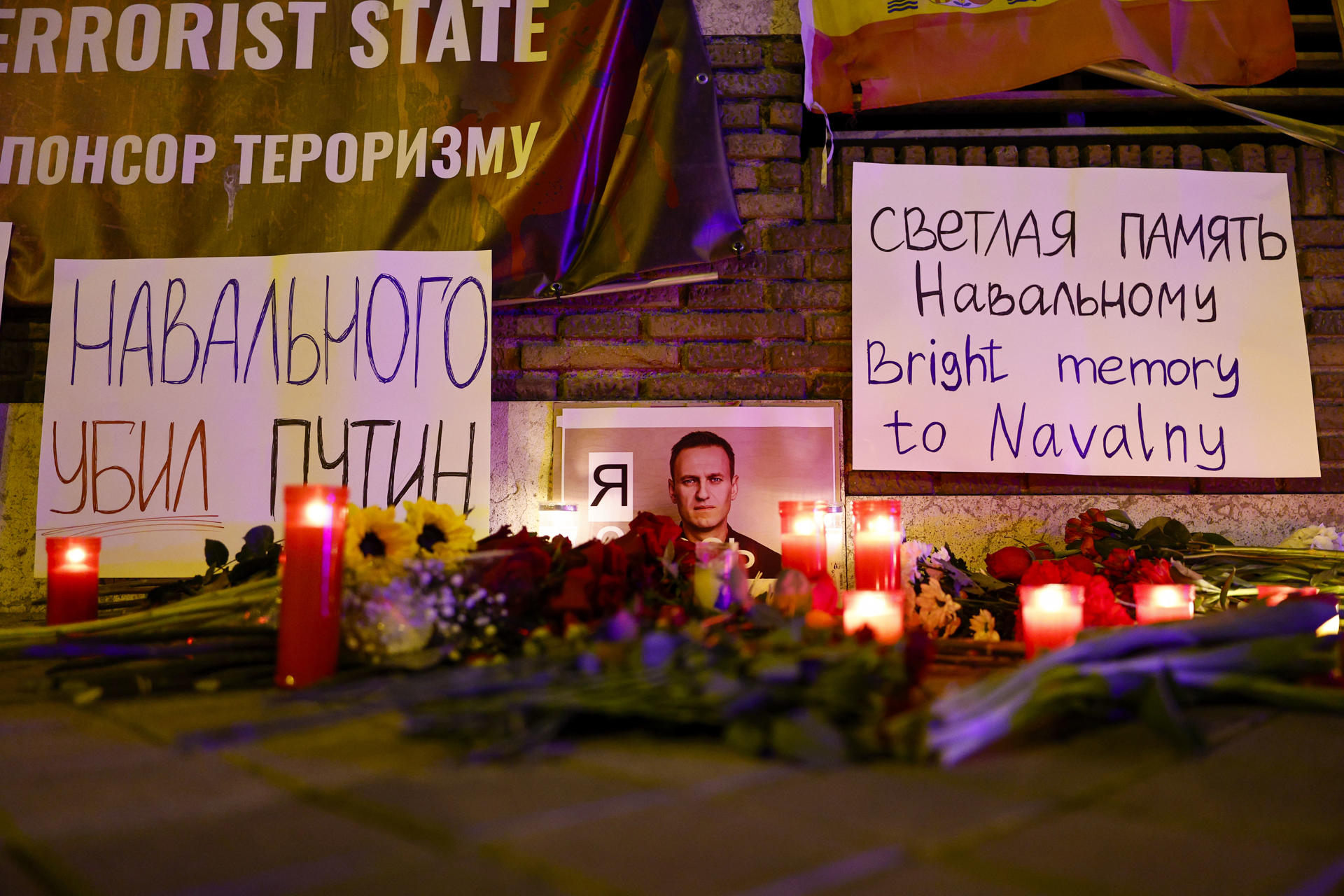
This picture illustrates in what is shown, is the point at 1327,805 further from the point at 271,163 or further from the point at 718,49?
the point at 271,163

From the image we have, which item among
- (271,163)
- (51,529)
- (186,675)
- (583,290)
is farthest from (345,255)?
(186,675)

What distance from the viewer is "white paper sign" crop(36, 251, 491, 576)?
195 centimetres

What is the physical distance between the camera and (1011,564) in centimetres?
170

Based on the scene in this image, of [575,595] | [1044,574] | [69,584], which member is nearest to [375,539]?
[575,595]

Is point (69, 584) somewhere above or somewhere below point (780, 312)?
below

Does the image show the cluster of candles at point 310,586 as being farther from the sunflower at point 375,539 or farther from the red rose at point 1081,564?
the red rose at point 1081,564

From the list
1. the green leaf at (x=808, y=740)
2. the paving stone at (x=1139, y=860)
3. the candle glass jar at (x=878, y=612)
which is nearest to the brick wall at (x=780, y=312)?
the candle glass jar at (x=878, y=612)

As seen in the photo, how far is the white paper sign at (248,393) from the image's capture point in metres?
1.95

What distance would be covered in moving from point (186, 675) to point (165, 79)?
1.73 m

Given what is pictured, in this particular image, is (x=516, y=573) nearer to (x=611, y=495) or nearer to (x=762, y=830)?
(x=762, y=830)

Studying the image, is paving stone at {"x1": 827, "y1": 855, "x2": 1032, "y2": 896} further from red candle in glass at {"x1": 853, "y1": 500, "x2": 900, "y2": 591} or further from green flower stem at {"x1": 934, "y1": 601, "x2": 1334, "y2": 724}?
red candle in glass at {"x1": 853, "y1": 500, "x2": 900, "y2": 591}

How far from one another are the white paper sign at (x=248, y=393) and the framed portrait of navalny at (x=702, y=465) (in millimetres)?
251

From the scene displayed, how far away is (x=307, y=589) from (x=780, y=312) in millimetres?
1391

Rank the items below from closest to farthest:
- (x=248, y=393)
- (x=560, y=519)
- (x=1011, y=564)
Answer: (x=1011, y=564)
(x=560, y=519)
(x=248, y=393)
